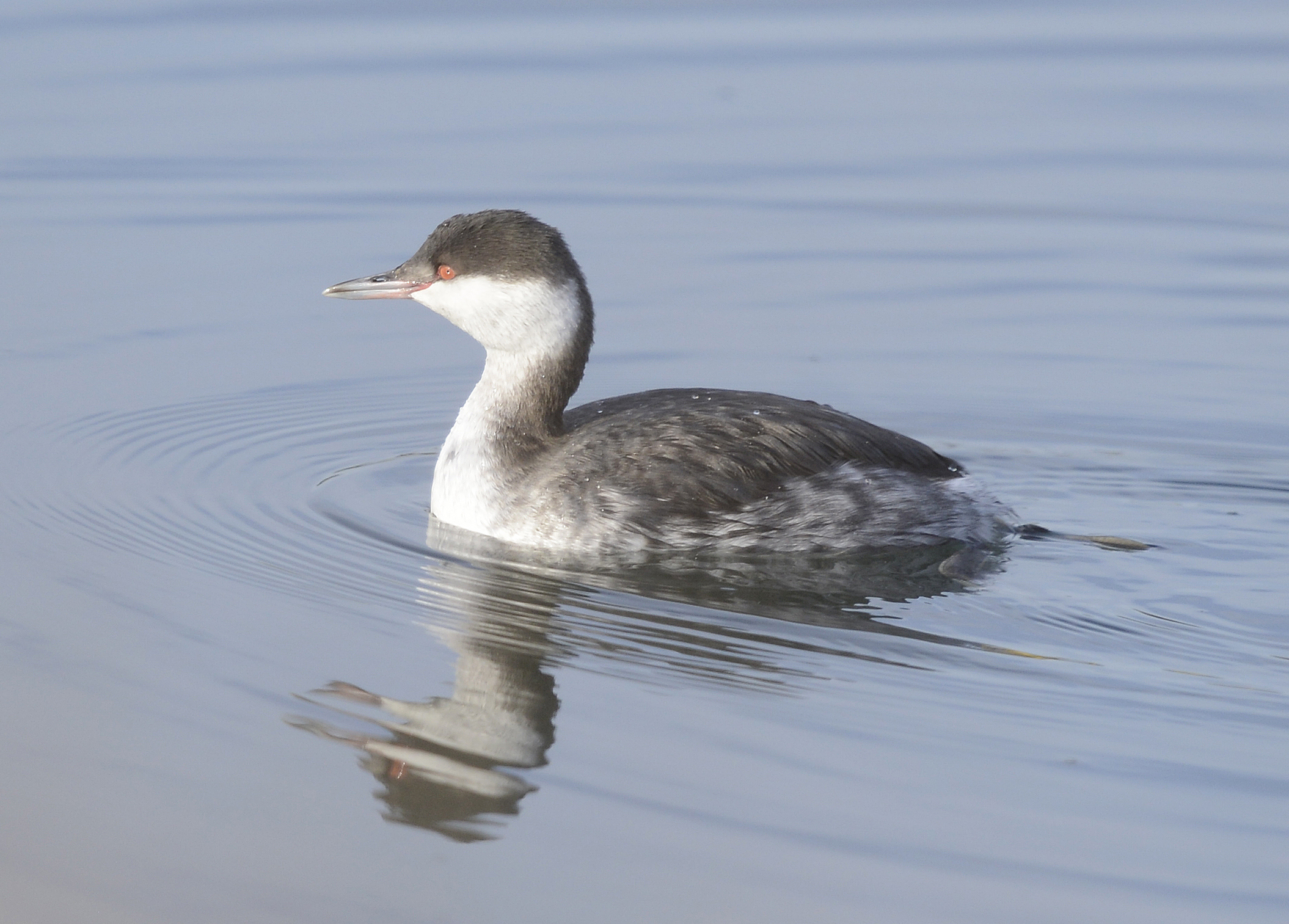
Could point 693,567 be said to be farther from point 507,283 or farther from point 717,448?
point 507,283

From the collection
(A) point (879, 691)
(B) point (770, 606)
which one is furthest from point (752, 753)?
(B) point (770, 606)

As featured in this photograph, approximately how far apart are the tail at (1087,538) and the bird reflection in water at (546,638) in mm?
391

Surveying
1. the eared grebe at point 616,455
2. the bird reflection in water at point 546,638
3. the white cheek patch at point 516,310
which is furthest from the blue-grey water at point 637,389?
the white cheek patch at point 516,310

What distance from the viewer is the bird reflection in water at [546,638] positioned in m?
5.24

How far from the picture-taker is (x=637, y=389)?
32.2 ft

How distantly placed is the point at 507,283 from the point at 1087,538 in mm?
2681

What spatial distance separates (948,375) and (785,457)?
8.70 feet

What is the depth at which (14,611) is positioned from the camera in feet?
21.1

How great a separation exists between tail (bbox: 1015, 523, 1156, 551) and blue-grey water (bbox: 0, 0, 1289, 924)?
0.19 metres

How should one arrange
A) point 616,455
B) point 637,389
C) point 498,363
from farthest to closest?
point 637,389
point 498,363
point 616,455

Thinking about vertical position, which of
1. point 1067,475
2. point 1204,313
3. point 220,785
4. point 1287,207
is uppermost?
point 1287,207

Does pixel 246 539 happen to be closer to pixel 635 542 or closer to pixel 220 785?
pixel 635 542

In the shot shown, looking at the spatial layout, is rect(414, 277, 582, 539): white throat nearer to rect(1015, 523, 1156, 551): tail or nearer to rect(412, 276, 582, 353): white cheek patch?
rect(412, 276, 582, 353): white cheek patch

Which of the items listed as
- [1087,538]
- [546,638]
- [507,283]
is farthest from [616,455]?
[1087,538]
